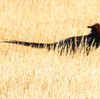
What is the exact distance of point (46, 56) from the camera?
5.30 metres

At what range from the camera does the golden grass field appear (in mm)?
3627

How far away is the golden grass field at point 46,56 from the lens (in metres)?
3.63

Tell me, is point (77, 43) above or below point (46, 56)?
above

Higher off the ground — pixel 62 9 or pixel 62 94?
pixel 62 9

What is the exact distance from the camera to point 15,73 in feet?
13.5

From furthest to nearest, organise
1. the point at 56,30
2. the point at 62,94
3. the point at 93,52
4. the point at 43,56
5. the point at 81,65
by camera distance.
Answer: the point at 56,30 → the point at 93,52 → the point at 43,56 → the point at 81,65 → the point at 62,94

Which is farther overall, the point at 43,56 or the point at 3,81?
the point at 43,56

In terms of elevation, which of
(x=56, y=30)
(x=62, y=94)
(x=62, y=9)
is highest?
(x=62, y=9)

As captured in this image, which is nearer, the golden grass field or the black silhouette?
the golden grass field

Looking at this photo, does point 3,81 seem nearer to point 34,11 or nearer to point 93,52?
point 93,52

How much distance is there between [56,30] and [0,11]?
7.66 feet

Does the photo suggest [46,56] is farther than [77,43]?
No

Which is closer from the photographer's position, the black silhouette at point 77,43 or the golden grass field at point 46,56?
the golden grass field at point 46,56

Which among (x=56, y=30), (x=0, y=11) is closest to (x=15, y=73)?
(x=56, y=30)
